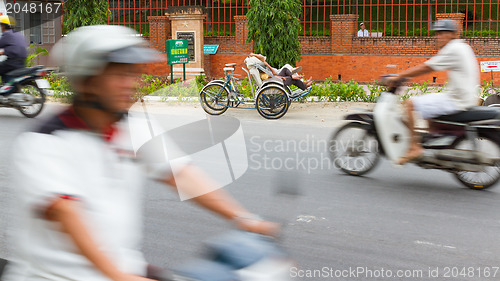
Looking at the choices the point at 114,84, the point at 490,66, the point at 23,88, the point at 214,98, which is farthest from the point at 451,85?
the point at 23,88

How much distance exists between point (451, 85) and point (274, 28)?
11855 millimetres

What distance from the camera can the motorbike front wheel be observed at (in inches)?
309

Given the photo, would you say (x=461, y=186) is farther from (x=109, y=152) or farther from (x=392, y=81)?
(x=109, y=152)

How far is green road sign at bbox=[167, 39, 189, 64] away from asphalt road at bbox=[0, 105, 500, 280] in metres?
9.49

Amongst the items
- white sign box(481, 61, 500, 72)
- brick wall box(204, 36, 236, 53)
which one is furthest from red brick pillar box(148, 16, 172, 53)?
white sign box(481, 61, 500, 72)

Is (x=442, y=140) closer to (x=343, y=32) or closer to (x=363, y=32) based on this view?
(x=343, y=32)

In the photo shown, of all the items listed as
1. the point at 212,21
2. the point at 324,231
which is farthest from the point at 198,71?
the point at 324,231

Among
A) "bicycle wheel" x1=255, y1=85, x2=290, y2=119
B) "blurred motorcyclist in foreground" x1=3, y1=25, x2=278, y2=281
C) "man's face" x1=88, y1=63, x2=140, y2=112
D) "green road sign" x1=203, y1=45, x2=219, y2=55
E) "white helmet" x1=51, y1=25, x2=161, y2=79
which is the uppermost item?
"green road sign" x1=203, y1=45, x2=219, y2=55

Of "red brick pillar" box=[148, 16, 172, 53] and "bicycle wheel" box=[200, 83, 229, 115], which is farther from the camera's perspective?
→ "red brick pillar" box=[148, 16, 172, 53]

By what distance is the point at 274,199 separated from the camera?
22.7 feet

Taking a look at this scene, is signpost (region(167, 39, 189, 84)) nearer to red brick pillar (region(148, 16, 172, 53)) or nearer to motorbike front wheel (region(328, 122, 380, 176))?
red brick pillar (region(148, 16, 172, 53))

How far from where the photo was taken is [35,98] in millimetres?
12539

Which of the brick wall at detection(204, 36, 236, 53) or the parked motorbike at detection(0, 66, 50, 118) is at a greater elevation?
the brick wall at detection(204, 36, 236, 53)

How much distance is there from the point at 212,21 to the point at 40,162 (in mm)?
25645
